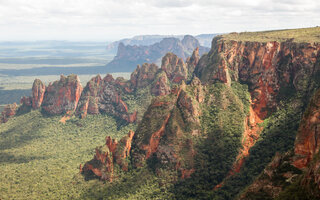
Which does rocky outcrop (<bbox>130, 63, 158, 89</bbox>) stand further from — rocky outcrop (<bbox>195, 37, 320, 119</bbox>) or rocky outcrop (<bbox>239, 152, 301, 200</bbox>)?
rocky outcrop (<bbox>239, 152, 301, 200</bbox>)

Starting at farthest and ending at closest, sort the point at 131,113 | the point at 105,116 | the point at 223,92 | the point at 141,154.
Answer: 1. the point at 105,116
2. the point at 131,113
3. the point at 223,92
4. the point at 141,154

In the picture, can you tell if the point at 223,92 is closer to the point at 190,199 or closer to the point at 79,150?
the point at 190,199

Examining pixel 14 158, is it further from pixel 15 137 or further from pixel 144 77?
pixel 144 77

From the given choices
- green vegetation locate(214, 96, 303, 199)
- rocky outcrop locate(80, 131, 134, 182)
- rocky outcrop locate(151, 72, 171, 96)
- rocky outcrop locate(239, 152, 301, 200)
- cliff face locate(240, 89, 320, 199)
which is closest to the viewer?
cliff face locate(240, 89, 320, 199)

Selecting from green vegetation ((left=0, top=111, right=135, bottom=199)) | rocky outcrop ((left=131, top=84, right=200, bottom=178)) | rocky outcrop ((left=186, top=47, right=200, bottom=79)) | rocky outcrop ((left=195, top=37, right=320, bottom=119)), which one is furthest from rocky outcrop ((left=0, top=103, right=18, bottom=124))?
rocky outcrop ((left=195, top=37, right=320, bottom=119))

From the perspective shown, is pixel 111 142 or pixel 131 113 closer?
pixel 111 142

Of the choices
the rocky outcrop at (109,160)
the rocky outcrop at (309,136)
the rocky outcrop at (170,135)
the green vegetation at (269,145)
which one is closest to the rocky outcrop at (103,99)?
the rocky outcrop at (109,160)

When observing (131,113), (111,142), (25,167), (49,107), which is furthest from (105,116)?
(111,142)
